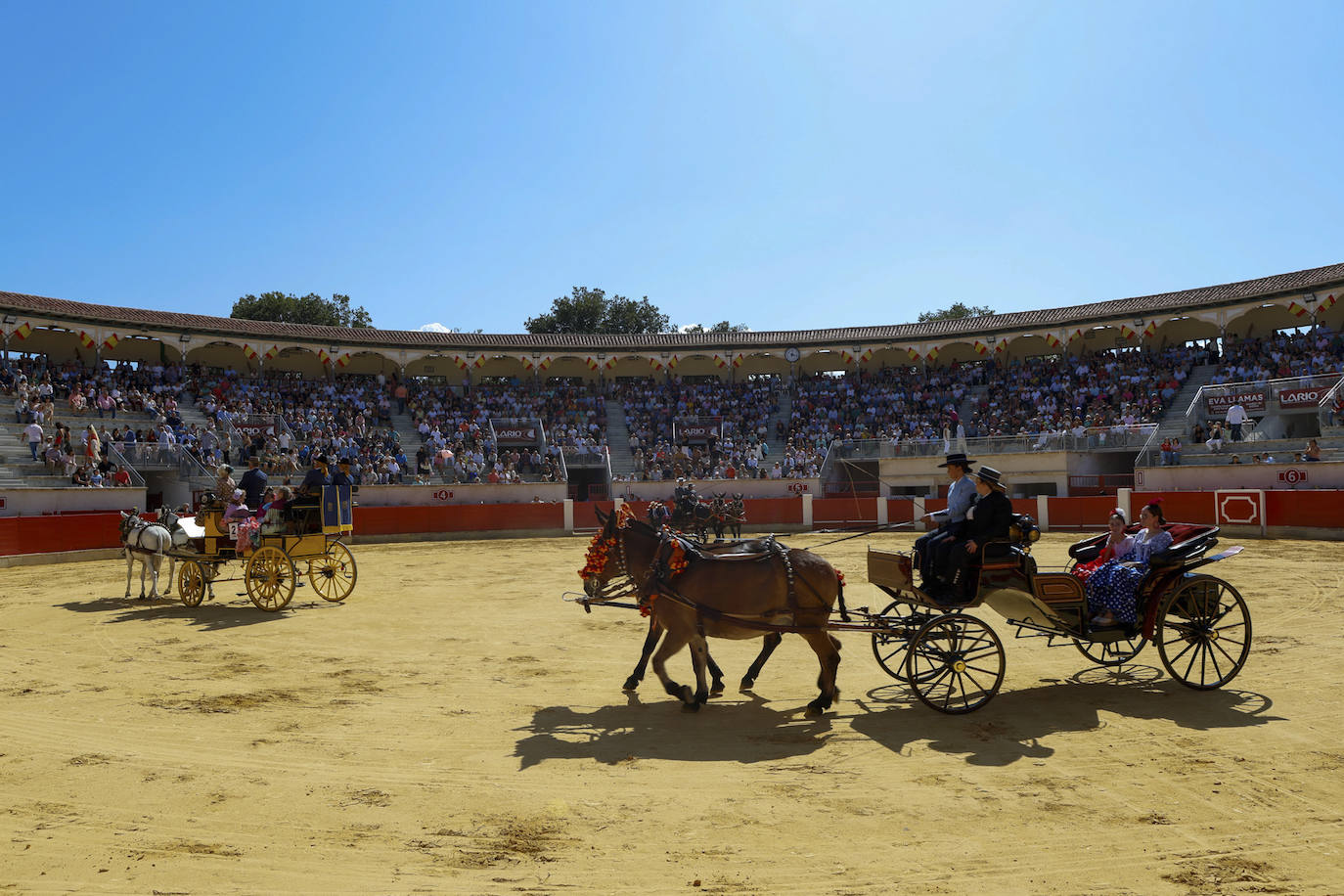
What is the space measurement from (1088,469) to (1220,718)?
82.3 feet

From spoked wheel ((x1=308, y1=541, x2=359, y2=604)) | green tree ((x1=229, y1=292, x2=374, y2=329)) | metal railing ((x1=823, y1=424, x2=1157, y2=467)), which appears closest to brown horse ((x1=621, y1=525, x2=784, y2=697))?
spoked wheel ((x1=308, y1=541, x2=359, y2=604))

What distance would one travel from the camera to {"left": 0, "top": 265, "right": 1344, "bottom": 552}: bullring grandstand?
83.3 feet

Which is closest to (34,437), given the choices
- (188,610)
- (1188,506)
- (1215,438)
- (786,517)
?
(188,610)

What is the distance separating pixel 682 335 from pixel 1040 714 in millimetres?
36894

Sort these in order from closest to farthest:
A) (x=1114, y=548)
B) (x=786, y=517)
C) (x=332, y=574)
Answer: (x=1114, y=548)
(x=332, y=574)
(x=786, y=517)

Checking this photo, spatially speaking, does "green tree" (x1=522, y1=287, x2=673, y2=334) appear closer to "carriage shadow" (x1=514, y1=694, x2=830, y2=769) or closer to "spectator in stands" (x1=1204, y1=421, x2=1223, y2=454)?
"spectator in stands" (x1=1204, y1=421, x2=1223, y2=454)

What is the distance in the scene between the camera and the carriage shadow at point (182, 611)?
11734 mm

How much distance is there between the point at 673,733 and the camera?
6461 millimetres

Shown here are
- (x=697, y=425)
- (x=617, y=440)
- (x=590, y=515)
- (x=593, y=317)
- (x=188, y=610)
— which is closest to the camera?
(x=188, y=610)

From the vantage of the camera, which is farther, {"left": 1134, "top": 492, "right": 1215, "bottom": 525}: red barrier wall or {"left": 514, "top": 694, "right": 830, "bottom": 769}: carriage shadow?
{"left": 1134, "top": 492, "right": 1215, "bottom": 525}: red barrier wall

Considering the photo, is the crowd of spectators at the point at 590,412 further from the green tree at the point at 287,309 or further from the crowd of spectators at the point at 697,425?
the green tree at the point at 287,309

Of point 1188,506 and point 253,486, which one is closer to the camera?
point 253,486

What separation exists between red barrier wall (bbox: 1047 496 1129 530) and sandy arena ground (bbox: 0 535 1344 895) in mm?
17000

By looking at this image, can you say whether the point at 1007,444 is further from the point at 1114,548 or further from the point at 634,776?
the point at 634,776
